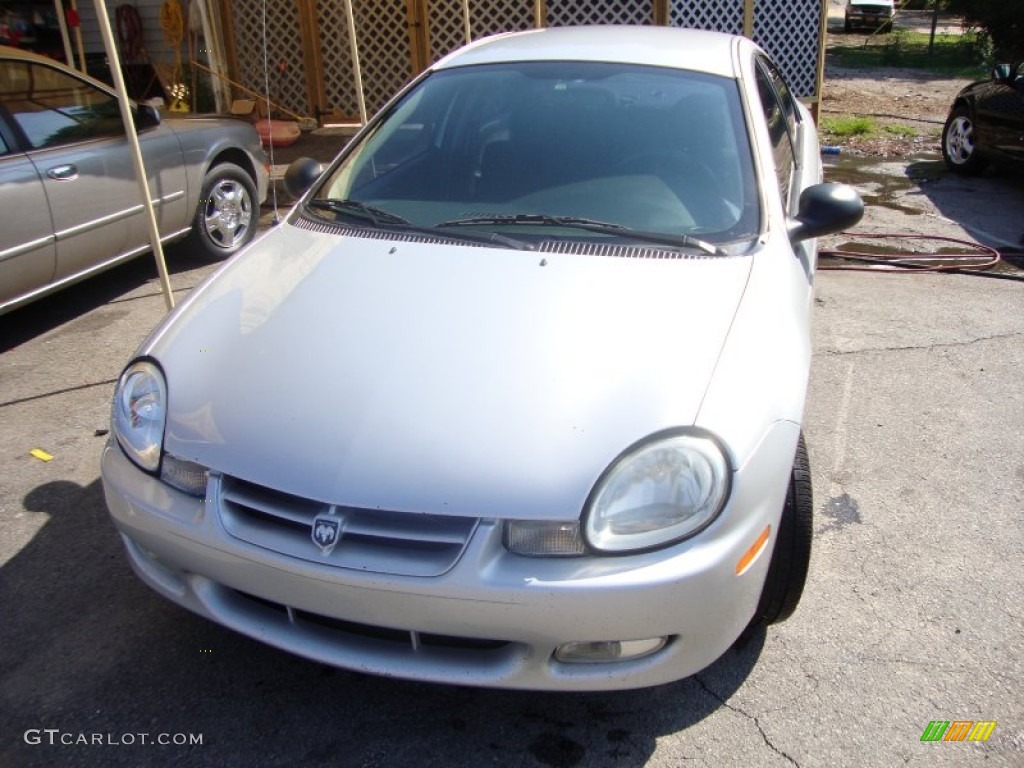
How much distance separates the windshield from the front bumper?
1.01m

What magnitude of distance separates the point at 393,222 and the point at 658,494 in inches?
59.4

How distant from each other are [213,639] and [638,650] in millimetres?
1348

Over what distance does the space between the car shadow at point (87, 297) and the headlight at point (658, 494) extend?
429cm

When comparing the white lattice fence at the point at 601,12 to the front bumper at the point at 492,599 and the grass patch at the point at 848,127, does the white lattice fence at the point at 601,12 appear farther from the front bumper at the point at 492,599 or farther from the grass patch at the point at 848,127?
the front bumper at the point at 492,599

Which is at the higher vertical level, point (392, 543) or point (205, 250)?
point (392, 543)

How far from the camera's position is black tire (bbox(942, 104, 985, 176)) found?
29.9ft

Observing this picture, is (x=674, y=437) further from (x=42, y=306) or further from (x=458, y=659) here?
(x=42, y=306)

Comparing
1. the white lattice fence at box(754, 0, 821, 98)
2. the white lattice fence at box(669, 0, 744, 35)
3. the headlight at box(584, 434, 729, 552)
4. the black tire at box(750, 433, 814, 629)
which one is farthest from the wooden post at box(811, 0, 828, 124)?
the headlight at box(584, 434, 729, 552)

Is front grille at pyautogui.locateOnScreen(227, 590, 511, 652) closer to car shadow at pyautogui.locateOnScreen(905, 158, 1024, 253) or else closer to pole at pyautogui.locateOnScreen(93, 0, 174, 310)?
pole at pyautogui.locateOnScreen(93, 0, 174, 310)

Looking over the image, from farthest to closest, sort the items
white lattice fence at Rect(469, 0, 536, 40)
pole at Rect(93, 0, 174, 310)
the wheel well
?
white lattice fence at Rect(469, 0, 536, 40), the wheel well, pole at Rect(93, 0, 174, 310)

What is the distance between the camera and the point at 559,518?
2066 mm

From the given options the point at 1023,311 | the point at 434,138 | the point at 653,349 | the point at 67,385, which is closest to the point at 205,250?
the point at 67,385

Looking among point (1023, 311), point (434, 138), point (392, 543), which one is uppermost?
point (434, 138)

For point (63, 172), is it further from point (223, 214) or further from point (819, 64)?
point (819, 64)
